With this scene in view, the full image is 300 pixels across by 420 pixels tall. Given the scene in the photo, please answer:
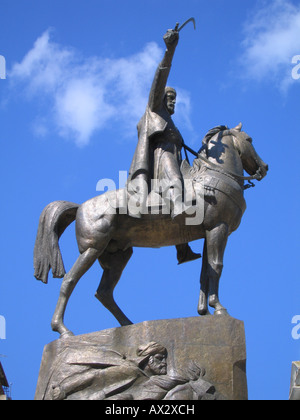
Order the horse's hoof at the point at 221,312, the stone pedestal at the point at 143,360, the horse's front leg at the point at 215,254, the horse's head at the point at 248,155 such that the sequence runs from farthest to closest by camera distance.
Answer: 1. the horse's head at the point at 248,155
2. the horse's front leg at the point at 215,254
3. the horse's hoof at the point at 221,312
4. the stone pedestal at the point at 143,360

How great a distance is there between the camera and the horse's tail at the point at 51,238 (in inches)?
454

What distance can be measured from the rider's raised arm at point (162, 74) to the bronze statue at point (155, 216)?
20mm

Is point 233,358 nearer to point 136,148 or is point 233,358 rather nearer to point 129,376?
A: point 129,376

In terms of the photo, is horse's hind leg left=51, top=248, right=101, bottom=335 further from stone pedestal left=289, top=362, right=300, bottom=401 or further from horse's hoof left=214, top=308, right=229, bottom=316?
stone pedestal left=289, top=362, right=300, bottom=401

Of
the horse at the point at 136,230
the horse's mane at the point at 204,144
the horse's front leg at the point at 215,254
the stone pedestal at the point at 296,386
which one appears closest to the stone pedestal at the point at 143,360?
the horse at the point at 136,230

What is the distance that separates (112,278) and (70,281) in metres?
0.93

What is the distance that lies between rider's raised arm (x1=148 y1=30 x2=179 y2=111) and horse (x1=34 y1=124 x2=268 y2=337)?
3.68ft

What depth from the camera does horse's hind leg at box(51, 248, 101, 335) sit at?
11.1 m

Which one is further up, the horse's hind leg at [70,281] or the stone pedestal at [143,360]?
the horse's hind leg at [70,281]

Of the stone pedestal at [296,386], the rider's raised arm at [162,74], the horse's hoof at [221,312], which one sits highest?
the rider's raised arm at [162,74]

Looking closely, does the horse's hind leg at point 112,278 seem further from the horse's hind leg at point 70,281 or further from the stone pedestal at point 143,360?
the stone pedestal at point 143,360

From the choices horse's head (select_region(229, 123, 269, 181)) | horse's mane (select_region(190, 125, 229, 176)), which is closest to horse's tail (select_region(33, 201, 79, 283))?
horse's mane (select_region(190, 125, 229, 176))

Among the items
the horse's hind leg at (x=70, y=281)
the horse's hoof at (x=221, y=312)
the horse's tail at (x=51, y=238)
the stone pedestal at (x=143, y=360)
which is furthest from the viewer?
the horse's tail at (x=51, y=238)
